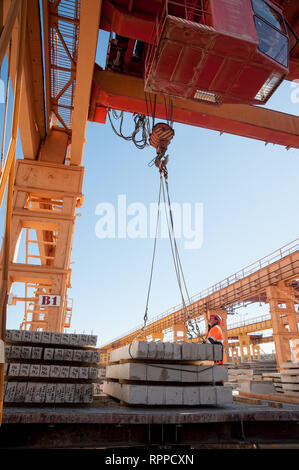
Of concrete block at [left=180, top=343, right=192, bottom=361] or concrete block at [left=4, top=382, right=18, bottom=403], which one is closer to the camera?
concrete block at [left=4, top=382, right=18, bottom=403]

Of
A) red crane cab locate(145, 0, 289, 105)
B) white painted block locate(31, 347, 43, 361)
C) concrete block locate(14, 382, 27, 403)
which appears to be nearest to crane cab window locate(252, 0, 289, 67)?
red crane cab locate(145, 0, 289, 105)

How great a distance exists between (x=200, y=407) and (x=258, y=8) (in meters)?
6.09

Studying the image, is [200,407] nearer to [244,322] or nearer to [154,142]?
[154,142]

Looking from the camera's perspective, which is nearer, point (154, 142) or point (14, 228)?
point (154, 142)

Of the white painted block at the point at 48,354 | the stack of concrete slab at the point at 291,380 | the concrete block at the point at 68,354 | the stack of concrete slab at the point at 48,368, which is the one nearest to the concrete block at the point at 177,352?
the stack of concrete slab at the point at 48,368

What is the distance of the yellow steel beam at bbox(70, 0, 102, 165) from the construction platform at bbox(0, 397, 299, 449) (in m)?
5.90

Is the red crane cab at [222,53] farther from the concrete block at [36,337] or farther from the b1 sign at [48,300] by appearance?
the b1 sign at [48,300]

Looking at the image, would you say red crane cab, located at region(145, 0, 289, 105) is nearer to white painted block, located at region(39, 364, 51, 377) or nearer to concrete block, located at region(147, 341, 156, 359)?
concrete block, located at region(147, 341, 156, 359)

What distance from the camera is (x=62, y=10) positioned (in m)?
6.27

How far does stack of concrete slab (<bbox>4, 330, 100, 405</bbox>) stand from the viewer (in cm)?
320

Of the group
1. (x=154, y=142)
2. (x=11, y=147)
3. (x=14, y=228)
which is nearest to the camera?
(x=11, y=147)

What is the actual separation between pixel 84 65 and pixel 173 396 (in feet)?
19.8

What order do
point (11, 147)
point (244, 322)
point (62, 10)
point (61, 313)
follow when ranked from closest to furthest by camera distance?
point (11, 147) → point (62, 10) → point (61, 313) → point (244, 322)
